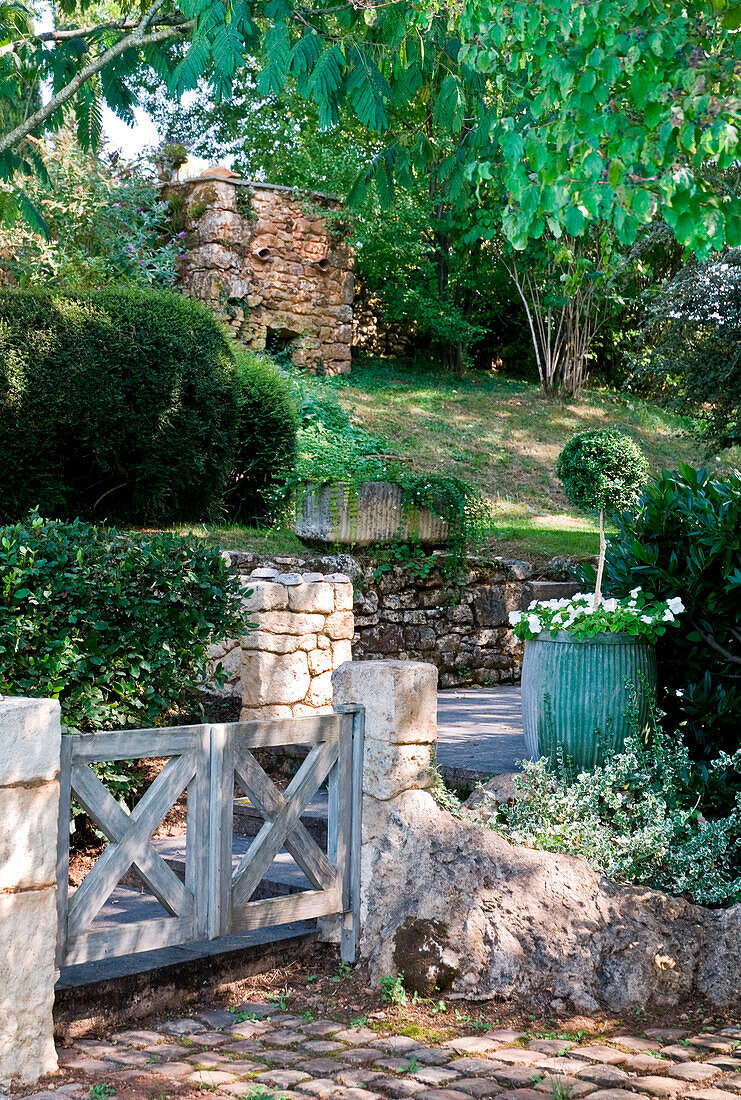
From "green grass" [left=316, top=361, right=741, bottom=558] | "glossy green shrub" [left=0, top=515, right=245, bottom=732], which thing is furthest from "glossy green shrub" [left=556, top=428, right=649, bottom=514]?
"green grass" [left=316, top=361, right=741, bottom=558]

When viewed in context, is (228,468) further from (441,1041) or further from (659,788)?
(441,1041)

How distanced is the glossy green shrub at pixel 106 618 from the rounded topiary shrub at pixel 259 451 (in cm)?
530

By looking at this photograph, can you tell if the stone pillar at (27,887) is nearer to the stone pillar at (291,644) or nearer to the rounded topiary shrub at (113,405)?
the stone pillar at (291,644)

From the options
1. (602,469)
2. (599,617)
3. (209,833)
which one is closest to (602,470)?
(602,469)

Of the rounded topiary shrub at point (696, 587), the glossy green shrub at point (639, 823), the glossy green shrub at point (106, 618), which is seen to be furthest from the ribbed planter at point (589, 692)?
the glossy green shrub at point (106, 618)

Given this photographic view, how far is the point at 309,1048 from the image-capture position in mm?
3287

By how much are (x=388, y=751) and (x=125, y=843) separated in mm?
1091

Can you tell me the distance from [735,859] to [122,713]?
9.12 ft

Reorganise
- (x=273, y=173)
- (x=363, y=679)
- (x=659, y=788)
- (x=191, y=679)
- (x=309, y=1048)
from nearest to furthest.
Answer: (x=309, y=1048)
(x=363, y=679)
(x=659, y=788)
(x=191, y=679)
(x=273, y=173)

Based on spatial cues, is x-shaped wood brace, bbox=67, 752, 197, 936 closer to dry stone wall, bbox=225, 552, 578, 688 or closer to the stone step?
the stone step

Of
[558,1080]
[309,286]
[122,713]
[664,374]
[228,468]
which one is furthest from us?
[309,286]

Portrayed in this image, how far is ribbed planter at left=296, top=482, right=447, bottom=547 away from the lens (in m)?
8.78

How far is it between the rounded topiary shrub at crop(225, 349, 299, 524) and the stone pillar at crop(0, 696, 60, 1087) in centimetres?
732

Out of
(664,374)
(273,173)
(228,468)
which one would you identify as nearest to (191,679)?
(228,468)
